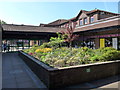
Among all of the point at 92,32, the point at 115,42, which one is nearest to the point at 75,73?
the point at 115,42

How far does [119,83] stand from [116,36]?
375 inches

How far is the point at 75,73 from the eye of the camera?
4000 millimetres

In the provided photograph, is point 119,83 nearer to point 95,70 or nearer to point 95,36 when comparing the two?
point 95,70

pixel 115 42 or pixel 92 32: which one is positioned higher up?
pixel 92 32

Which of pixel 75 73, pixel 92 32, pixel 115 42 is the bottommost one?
pixel 75 73

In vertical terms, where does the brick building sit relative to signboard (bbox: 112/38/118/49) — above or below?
above

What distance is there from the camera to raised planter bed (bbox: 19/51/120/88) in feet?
11.9

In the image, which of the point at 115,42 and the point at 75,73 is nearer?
the point at 75,73

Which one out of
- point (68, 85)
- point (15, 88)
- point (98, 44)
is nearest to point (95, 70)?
point (68, 85)

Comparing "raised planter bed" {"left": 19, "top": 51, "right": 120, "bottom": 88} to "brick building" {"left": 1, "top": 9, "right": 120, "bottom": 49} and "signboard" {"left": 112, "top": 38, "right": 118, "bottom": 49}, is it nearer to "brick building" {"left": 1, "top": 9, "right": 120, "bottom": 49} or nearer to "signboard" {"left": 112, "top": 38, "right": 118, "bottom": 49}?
"brick building" {"left": 1, "top": 9, "right": 120, "bottom": 49}

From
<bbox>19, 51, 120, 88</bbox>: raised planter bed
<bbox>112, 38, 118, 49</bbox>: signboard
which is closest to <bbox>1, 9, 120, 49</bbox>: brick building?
<bbox>112, 38, 118, 49</bbox>: signboard

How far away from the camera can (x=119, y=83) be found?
4.02 m

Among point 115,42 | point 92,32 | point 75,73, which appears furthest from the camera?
point 92,32

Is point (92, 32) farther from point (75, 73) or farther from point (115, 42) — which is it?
point (75, 73)
